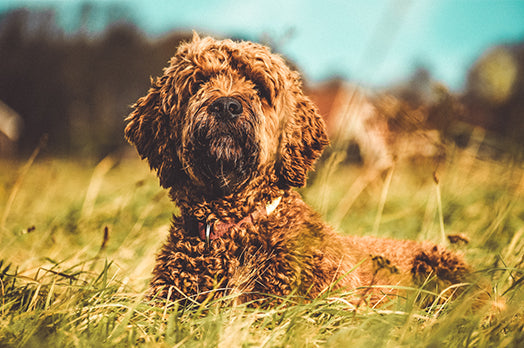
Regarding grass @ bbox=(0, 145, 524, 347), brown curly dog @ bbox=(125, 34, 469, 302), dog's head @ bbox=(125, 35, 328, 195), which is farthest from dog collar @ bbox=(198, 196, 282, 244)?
grass @ bbox=(0, 145, 524, 347)

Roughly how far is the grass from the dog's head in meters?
0.60

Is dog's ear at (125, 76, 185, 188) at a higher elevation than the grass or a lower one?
higher

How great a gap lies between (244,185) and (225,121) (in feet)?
1.52

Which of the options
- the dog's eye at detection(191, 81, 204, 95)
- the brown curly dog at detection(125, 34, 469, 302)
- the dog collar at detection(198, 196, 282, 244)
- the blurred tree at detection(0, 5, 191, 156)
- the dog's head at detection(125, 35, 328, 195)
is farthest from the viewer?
the blurred tree at detection(0, 5, 191, 156)

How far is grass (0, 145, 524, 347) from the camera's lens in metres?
2.20

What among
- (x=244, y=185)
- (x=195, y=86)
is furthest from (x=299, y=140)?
(x=195, y=86)

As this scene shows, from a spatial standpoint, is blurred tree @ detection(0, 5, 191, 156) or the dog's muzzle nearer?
the dog's muzzle

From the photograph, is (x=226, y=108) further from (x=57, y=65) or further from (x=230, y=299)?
(x=57, y=65)

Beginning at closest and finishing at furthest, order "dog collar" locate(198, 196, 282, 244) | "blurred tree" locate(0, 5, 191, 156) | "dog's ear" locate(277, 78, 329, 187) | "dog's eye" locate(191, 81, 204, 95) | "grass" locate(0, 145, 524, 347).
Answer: "grass" locate(0, 145, 524, 347), "dog collar" locate(198, 196, 282, 244), "dog's ear" locate(277, 78, 329, 187), "dog's eye" locate(191, 81, 204, 95), "blurred tree" locate(0, 5, 191, 156)

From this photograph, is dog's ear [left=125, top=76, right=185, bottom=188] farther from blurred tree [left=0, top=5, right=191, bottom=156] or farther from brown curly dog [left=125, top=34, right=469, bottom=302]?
blurred tree [left=0, top=5, right=191, bottom=156]

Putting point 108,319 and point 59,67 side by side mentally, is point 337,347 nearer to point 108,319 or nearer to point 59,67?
point 108,319

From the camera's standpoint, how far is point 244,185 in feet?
10.2

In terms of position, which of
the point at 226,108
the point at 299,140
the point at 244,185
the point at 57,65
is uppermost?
the point at 226,108

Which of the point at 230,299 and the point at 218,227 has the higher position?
the point at 218,227
